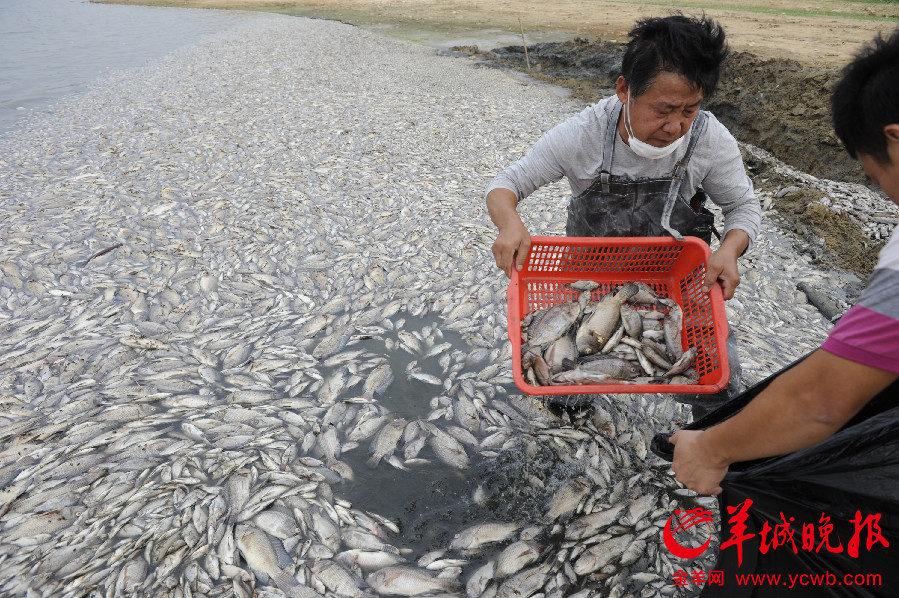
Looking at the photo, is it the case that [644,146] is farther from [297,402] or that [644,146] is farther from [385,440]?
[297,402]

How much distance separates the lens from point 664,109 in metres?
2.40

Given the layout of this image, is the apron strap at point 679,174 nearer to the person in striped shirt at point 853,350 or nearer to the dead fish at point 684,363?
the dead fish at point 684,363

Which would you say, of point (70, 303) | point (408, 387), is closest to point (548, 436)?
point (408, 387)

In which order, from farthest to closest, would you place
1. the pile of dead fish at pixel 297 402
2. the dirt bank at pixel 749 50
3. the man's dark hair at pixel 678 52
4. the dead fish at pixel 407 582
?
the dirt bank at pixel 749 50 → the pile of dead fish at pixel 297 402 → the dead fish at pixel 407 582 → the man's dark hair at pixel 678 52

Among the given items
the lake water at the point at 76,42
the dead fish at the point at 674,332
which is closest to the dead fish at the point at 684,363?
the dead fish at the point at 674,332

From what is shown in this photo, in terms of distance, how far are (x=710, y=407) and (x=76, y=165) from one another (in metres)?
8.93

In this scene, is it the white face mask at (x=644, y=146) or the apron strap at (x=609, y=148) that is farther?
the apron strap at (x=609, y=148)

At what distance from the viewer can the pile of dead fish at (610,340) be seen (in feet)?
8.48

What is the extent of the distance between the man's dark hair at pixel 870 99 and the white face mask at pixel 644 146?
Result: 3.77 feet

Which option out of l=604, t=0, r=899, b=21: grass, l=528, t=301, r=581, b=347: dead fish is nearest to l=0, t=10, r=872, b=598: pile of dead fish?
l=528, t=301, r=581, b=347: dead fish

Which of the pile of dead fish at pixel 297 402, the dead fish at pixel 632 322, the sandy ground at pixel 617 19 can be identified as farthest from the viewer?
the sandy ground at pixel 617 19

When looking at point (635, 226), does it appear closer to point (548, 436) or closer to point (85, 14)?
point (548, 436)

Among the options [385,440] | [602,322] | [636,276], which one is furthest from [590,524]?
[636,276]

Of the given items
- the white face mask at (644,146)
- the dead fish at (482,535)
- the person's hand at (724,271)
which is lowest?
the dead fish at (482,535)
